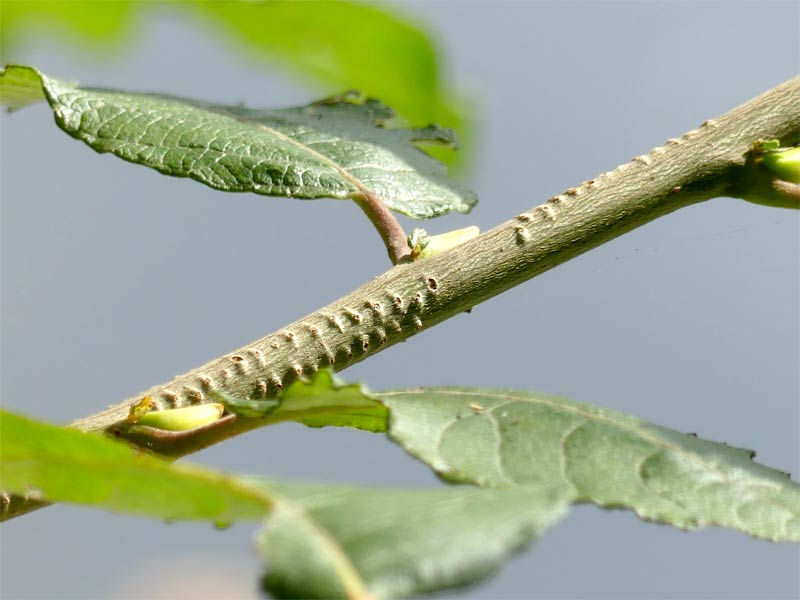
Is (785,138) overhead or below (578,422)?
overhead

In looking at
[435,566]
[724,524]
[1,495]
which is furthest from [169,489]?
[724,524]

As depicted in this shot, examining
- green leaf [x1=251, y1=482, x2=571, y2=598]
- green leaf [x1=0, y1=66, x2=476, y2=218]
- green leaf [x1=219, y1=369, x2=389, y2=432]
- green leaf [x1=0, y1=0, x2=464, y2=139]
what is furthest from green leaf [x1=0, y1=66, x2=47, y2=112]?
green leaf [x1=251, y1=482, x2=571, y2=598]

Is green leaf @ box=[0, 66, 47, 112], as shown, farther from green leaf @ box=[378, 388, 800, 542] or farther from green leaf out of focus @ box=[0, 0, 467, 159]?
green leaf @ box=[378, 388, 800, 542]

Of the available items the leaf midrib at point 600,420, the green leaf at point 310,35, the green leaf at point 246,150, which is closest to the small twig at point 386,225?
the green leaf at point 246,150

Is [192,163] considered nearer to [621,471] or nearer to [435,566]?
[621,471]

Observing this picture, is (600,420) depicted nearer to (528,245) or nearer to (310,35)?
(528,245)

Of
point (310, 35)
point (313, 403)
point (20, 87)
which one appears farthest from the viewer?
point (310, 35)

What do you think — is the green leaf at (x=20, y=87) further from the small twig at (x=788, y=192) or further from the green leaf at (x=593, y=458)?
the small twig at (x=788, y=192)

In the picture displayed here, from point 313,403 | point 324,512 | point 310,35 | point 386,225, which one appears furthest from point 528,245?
point 310,35
